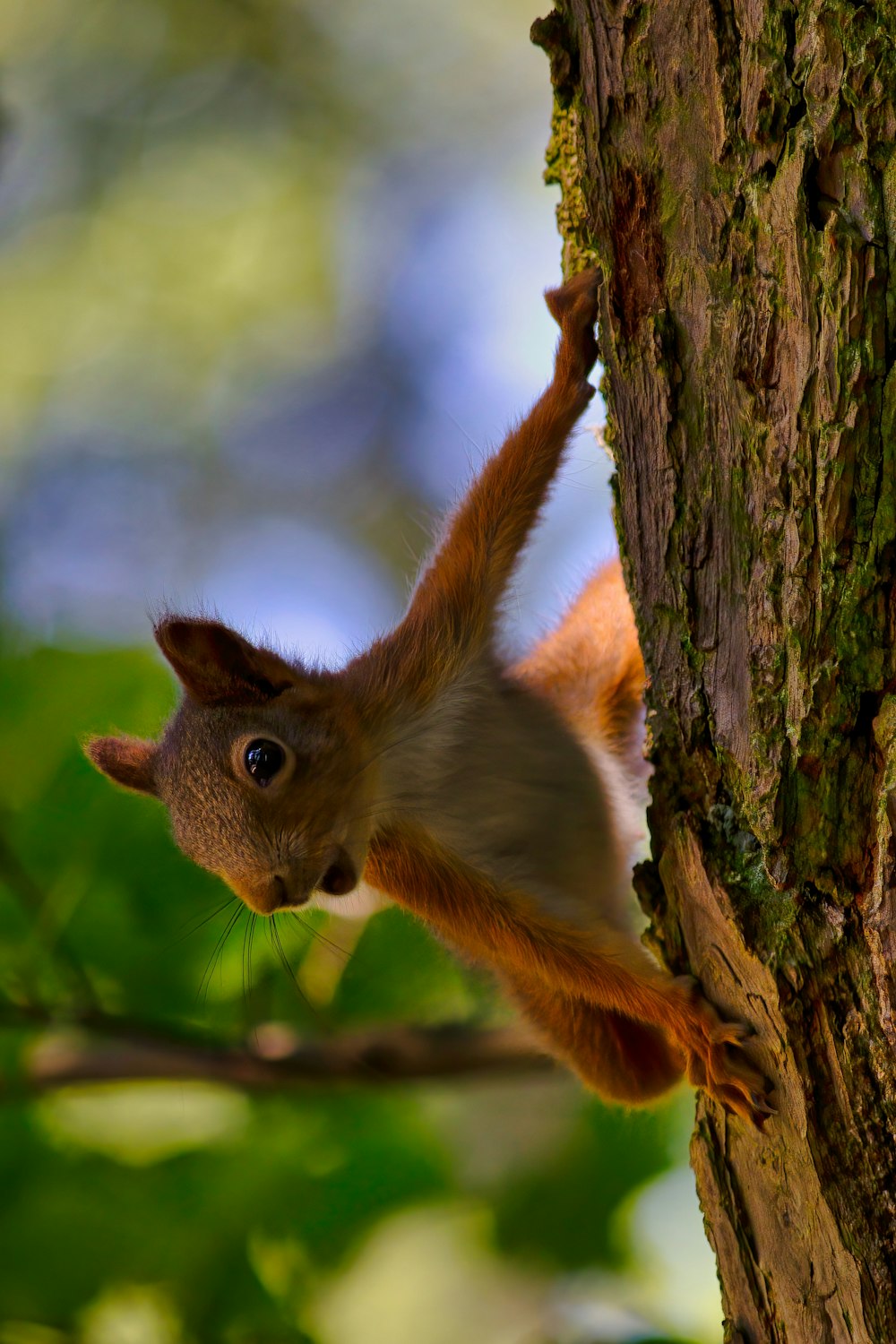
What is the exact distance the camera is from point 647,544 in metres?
2.04

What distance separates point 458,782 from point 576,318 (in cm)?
111

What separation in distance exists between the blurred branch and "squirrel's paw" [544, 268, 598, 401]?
5.31 feet

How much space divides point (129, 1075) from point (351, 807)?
0.85 m

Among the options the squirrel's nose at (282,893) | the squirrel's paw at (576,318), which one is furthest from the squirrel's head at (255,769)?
the squirrel's paw at (576,318)

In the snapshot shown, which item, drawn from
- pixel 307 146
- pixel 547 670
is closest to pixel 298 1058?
pixel 547 670

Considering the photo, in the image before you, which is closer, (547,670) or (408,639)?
(408,639)

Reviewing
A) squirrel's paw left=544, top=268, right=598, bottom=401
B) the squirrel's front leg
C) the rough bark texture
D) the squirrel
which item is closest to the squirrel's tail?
the squirrel

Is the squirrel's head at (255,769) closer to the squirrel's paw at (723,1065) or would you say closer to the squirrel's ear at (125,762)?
the squirrel's ear at (125,762)

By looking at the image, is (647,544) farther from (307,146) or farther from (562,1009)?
(307,146)

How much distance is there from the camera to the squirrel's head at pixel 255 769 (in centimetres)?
253

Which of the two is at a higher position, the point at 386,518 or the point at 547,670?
the point at 386,518

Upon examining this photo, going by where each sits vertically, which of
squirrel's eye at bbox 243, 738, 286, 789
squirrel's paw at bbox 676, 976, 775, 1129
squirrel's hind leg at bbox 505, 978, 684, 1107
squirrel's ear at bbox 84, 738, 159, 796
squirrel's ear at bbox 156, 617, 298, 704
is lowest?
squirrel's paw at bbox 676, 976, 775, 1129

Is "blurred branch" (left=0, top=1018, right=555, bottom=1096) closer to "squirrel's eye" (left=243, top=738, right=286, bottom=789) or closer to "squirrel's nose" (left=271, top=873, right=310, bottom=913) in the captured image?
"squirrel's nose" (left=271, top=873, right=310, bottom=913)

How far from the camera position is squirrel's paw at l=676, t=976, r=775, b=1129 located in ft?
6.32
